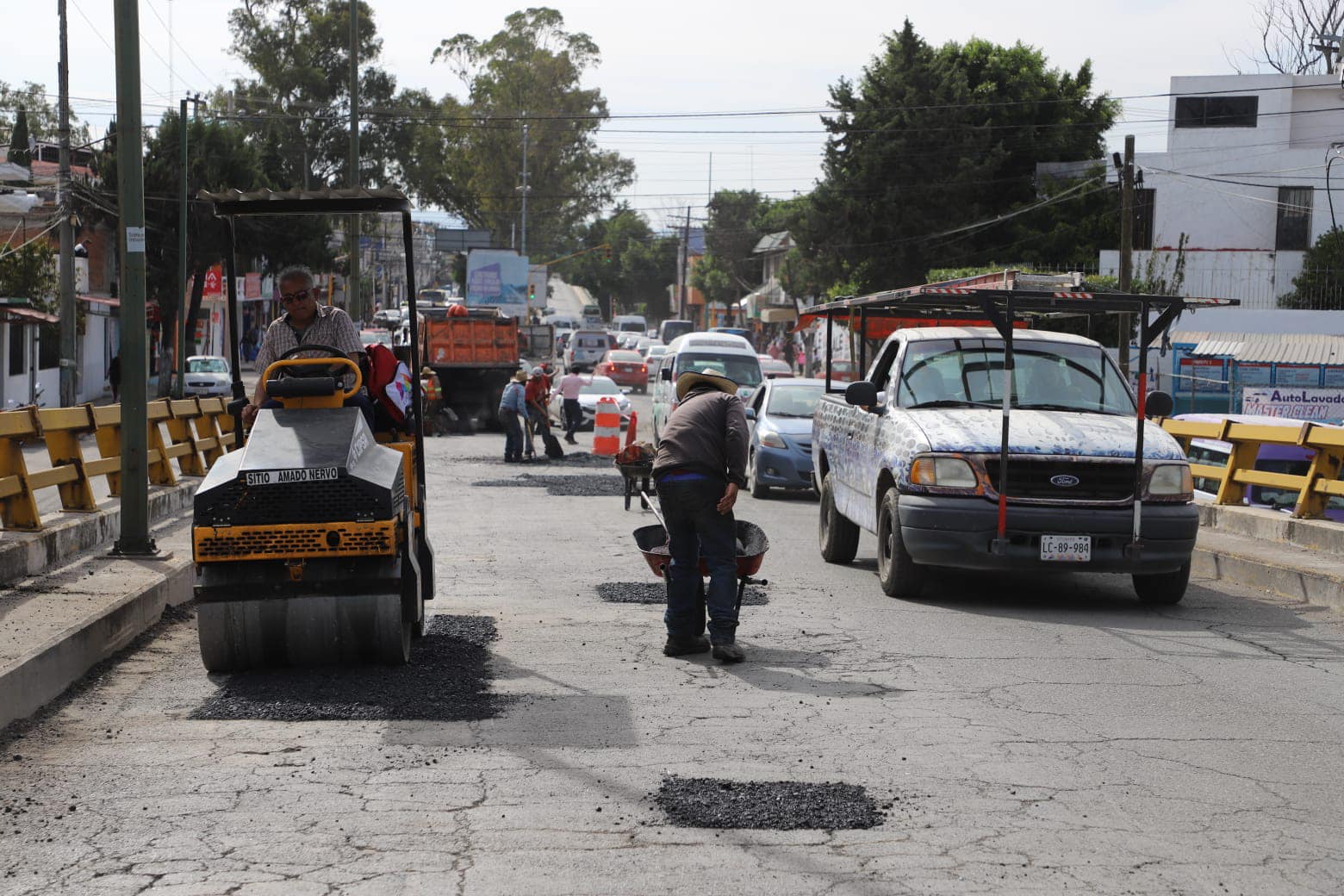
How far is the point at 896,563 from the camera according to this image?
37.1 ft

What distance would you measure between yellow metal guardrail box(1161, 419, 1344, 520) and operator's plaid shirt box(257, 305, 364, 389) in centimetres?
837

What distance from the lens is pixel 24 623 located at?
8.40 metres

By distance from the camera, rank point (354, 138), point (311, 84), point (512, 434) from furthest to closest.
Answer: point (311, 84)
point (354, 138)
point (512, 434)

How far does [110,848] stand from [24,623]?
11.9 feet

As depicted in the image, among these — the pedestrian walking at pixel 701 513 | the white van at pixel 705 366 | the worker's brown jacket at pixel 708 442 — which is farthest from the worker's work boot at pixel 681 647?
the white van at pixel 705 366

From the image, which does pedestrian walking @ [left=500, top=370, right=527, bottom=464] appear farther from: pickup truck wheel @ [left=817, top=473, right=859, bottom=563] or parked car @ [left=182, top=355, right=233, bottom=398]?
parked car @ [left=182, top=355, right=233, bottom=398]

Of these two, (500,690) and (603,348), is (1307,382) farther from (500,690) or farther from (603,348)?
(603,348)

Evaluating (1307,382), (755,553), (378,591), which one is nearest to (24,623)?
(378,591)

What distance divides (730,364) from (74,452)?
17839 millimetres

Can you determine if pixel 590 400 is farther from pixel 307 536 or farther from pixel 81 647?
pixel 307 536

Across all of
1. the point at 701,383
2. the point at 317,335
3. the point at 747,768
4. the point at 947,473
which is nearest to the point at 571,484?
the point at 947,473

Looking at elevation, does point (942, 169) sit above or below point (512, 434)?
above

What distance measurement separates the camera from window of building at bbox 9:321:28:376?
123ft

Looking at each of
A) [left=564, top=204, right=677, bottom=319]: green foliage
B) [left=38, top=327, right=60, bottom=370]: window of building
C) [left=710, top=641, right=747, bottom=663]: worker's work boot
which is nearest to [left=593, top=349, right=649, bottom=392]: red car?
[left=38, top=327, right=60, bottom=370]: window of building
